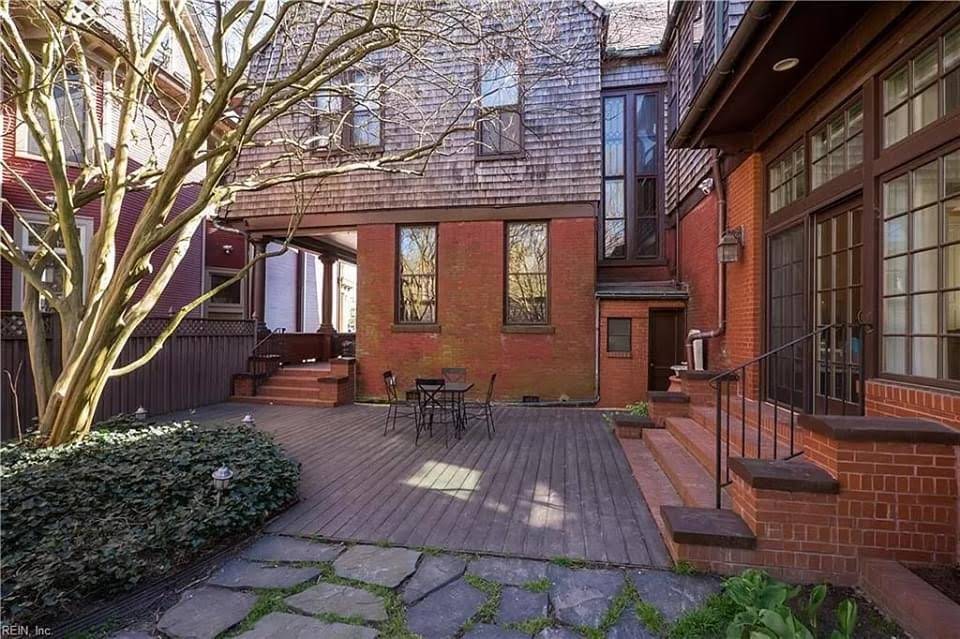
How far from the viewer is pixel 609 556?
2.79m

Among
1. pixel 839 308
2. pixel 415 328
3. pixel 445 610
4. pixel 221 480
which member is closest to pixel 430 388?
pixel 415 328

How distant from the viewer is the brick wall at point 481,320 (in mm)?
8227

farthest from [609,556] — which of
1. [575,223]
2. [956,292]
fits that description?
[575,223]

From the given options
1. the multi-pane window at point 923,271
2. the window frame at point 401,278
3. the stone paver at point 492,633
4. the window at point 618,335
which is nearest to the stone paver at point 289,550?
the stone paver at point 492,633

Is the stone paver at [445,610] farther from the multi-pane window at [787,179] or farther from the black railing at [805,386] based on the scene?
the multi-pane window at [787,179]

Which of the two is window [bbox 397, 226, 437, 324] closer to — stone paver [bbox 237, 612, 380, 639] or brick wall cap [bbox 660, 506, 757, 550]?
brick wall cap [bbox 660, 506, 757, 550]

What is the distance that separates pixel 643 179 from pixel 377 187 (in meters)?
5.96

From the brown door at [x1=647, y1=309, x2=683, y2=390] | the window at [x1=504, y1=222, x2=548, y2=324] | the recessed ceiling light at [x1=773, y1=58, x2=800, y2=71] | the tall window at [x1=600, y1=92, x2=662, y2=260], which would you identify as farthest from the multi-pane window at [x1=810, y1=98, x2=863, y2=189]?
the tall window at [x1=600, y1=92, x2=662, y2=260]

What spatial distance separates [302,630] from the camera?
7.04ft

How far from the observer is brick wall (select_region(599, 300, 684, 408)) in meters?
7.91

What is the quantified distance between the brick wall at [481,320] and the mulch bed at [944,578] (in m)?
5.75

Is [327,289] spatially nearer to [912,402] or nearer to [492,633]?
[492,633]

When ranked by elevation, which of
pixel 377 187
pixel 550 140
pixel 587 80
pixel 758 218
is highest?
pixel 587 80

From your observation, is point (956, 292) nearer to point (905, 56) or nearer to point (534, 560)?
point (905, 56)
